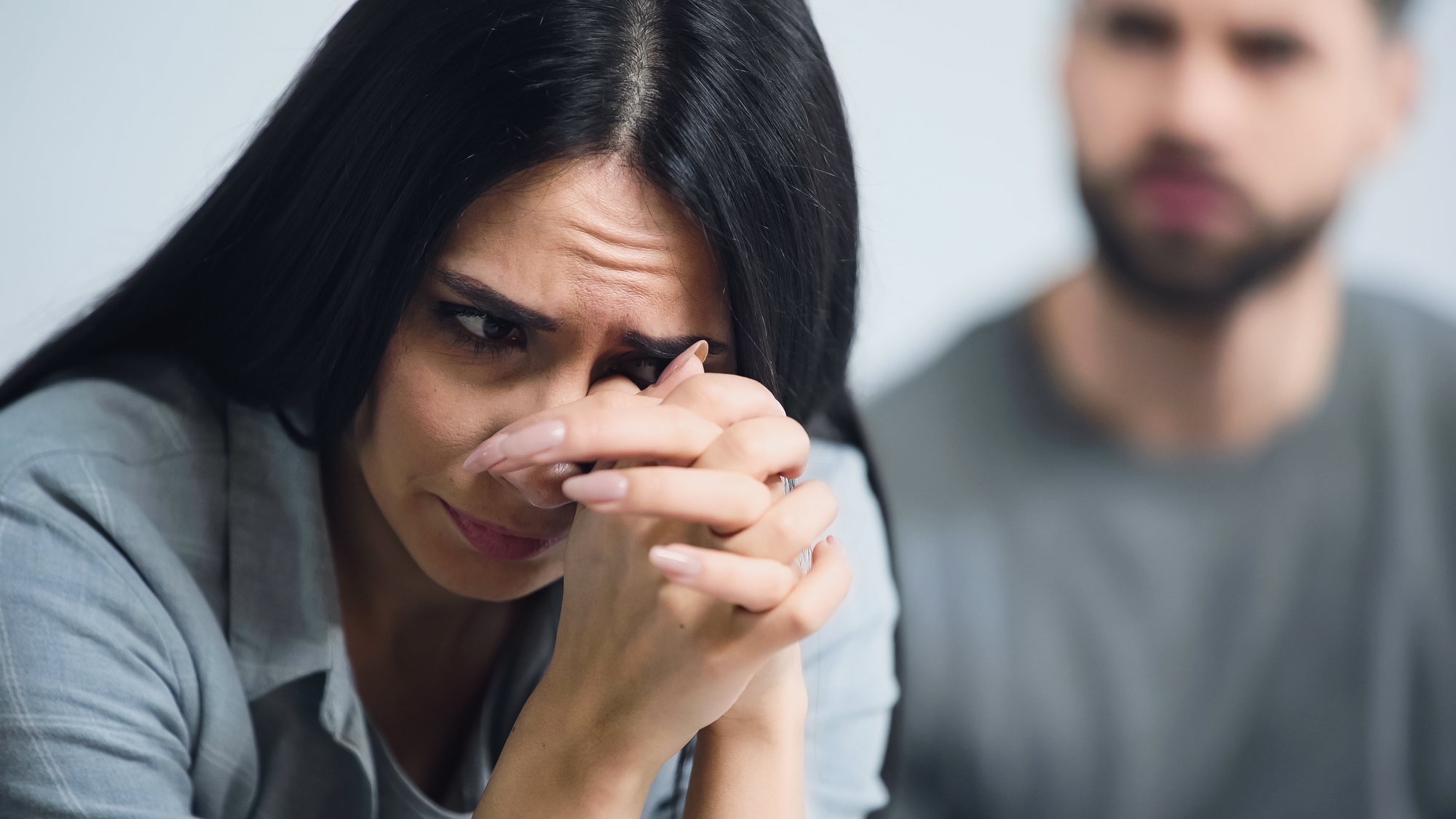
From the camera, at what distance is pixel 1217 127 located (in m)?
1.80

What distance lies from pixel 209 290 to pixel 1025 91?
1525 millimetres

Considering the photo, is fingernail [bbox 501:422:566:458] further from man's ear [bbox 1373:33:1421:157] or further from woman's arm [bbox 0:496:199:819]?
man's ear [bbox 1373:33:1421:157]

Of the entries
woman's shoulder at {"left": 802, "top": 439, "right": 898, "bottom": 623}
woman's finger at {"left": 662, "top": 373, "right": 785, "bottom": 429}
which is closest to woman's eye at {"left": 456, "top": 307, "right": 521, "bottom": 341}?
woman's finger at {"left": 662, "top": 373, "right": 785, "bottom": 429}

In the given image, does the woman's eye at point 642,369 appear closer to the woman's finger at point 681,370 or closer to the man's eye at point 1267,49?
the woman's finger at point 681,370

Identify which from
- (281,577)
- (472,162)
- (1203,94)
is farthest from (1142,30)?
(281,577)

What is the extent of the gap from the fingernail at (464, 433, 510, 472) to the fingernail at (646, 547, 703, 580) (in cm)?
12

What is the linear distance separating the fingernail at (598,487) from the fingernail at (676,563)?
0.04 metres

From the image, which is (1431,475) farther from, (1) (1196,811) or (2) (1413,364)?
(1) (1196,811)

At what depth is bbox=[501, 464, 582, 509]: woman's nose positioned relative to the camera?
0.68 meters

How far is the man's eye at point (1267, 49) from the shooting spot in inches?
69.6

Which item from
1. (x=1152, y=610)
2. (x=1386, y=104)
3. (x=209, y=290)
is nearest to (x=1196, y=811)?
(x=1152, y=610)

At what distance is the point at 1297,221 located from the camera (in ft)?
6.22

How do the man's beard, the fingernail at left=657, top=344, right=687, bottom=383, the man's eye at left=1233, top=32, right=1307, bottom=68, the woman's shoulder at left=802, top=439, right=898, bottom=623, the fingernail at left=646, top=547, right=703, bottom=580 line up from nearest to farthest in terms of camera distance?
the fingernail at left=646, top=547, right=703, bottom=580 < the fingernail at left=657, top=344, right=687, bottom=383 < the woman's shoulder at left=802, top=439, right=898, bottom=623 < the man's eye at left=1233, top=32, right=1307, bottom=68 < the man's beard

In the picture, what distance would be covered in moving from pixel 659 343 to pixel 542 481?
12 cm
